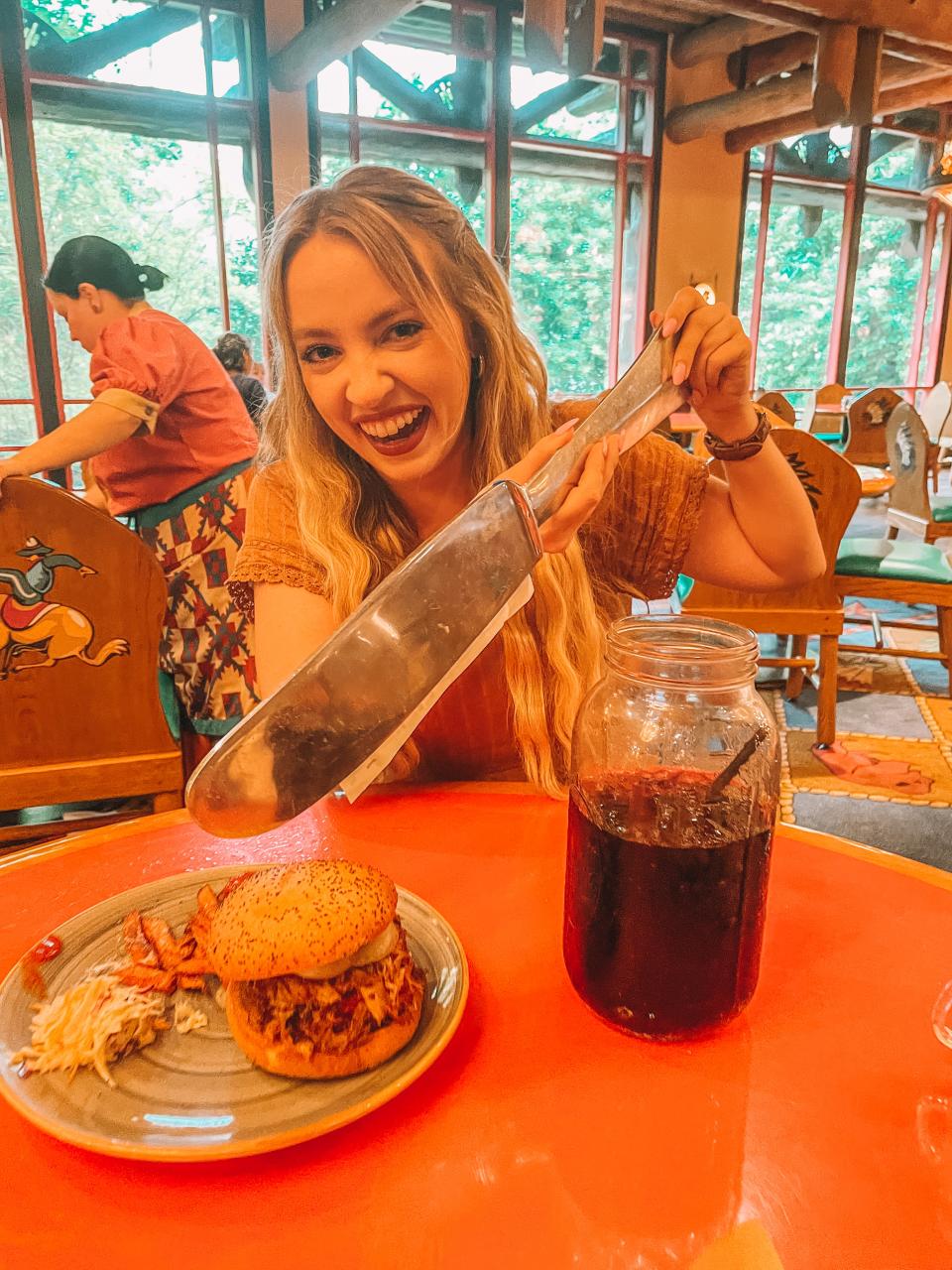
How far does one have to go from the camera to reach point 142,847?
97cm

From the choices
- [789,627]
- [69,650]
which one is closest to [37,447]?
[69,650]

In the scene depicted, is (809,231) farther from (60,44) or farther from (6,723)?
(6,723)

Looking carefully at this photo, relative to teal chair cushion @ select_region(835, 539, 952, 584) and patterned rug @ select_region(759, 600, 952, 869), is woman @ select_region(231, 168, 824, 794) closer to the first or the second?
patterned rug @ select_region(759, 600, 952, 869)

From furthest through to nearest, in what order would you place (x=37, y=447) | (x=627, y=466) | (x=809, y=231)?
(x=809, y=231) → (x=37, y=447) → (x=627, y=466)

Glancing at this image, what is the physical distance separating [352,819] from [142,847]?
0.24 meters

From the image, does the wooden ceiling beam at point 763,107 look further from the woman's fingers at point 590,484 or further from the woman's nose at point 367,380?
the woman's fingers at point 590,484

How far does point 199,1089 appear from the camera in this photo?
0.60m

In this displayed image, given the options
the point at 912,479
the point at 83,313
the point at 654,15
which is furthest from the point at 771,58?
the point at 83,313

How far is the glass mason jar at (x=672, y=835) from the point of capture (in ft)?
2.08

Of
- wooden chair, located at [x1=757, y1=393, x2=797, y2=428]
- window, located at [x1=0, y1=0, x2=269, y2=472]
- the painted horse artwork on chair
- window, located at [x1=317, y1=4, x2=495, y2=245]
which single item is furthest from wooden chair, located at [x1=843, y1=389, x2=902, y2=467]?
the painted horse artwork on chair

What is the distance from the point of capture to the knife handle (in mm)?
750

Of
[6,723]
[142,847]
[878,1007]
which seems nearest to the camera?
[878,1007]

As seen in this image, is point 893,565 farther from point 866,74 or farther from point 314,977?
point 866,74

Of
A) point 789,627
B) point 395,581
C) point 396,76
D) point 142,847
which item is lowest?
point 789,627
